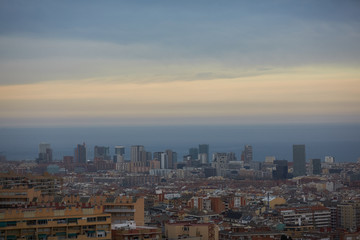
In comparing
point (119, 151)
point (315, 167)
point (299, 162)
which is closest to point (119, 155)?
point (119, 151)

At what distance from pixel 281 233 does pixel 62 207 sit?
9992 mm

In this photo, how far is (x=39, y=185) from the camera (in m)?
25.5

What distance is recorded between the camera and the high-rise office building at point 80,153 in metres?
75.9

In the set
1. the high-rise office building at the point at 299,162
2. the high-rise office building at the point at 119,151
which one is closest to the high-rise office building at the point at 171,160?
the high-rise office building at the point at 119,151

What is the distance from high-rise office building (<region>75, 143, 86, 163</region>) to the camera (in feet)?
249

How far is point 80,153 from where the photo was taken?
78.1 m

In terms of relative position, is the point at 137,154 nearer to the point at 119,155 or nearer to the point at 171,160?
the point at 119,155

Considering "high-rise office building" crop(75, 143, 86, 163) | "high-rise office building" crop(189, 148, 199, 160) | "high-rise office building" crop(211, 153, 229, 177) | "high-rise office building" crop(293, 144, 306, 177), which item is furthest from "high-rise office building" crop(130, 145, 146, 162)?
"high-rise office building" crop(293, 144, 306, 177)

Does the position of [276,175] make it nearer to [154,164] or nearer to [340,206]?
[154,164]

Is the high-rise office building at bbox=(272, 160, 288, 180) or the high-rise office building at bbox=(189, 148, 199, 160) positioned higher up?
the high-rise office building at bbox=(189, 148, 199, 160)

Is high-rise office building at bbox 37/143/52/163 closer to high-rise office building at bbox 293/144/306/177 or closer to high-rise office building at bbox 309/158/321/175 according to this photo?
high-rise office building at bbox 293/144/306/177

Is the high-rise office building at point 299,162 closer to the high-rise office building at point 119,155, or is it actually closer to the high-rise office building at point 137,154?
the high-rise office building at point 137,154

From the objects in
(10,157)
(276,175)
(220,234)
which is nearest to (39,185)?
(10,157)

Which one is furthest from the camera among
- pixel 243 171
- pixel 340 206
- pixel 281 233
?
pixel 243 171
